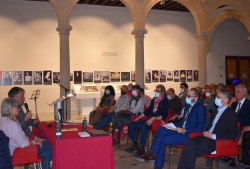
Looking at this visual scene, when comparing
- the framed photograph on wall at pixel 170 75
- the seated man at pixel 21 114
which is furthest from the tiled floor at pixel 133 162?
the framed photograph on wall at pixel 170 75

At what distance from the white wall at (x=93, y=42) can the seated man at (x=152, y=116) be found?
7.47 meters

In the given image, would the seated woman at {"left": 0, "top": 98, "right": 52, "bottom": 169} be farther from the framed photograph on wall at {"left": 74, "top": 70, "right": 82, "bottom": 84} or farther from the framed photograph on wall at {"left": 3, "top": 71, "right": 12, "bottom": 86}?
the framed photograph on wall at {"left": 74, "top": 70, "right": 82, "bottom": 84}

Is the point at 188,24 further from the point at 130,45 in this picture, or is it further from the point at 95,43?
the point at 95,43

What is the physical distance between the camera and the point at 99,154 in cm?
431

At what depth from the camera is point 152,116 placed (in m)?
6.90

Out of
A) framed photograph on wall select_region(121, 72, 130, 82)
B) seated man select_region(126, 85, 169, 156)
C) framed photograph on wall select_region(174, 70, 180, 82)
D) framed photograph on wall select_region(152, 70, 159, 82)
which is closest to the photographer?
seated man select_region(126, 85, 169, 156)

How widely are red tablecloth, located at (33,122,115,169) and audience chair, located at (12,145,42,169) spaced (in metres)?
0.26

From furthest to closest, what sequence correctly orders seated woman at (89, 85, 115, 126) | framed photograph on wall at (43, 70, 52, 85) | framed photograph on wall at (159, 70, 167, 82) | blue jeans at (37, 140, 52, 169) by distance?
framed photograph on wall at (159, 70, 167, 82) → framed photograph on wall at (43, 70, 52, 85) → seated woman at (89, 85, 115, 126) → blue jeans at (37, 140, 52, 169)

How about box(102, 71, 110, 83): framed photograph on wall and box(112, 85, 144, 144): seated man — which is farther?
box(102, 71, 110, 83): framed photograph on wall

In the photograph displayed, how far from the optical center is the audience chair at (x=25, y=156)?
411 cm

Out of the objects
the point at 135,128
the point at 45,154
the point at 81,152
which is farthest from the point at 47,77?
the point at 81,152

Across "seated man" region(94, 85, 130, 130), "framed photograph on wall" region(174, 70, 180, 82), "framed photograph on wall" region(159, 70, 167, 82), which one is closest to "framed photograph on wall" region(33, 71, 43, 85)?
"framed photograph on wall" region(159, 70, 167, 82)

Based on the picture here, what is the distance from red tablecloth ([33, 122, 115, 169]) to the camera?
4.12m

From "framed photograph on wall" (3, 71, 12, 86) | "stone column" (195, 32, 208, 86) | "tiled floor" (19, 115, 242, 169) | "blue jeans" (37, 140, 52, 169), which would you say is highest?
"stone column" (195, 32, 208, 86)
